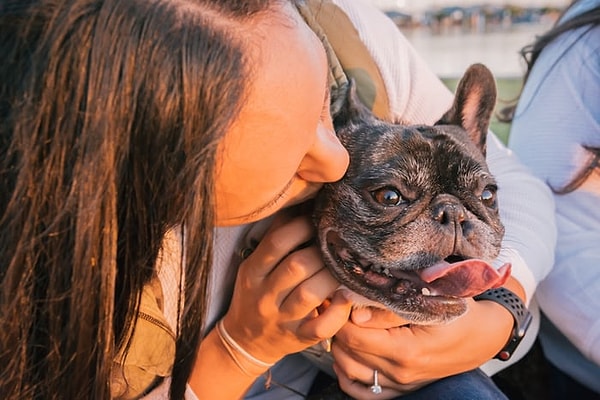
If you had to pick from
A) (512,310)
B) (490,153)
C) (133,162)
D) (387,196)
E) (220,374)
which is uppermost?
(133,162)

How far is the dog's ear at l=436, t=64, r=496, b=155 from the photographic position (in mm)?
1144

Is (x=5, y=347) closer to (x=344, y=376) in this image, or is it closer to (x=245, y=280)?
(x=245, y=280)

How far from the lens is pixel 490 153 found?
50.6 inches

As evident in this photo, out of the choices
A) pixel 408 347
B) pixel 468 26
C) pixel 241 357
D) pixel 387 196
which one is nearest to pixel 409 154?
pixel 387 196

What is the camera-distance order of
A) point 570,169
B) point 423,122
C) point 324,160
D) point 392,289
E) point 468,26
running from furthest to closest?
point 468,26, point 570,169, point 423,122, point 392,289, point 324,160

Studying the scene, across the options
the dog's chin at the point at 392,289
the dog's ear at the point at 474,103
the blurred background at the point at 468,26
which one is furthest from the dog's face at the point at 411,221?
the blurred background at the point at 468,26

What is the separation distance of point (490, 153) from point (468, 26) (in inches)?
220

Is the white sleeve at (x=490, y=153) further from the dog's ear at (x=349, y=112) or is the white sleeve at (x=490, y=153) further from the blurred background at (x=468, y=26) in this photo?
the blurred background at (x=468, y=26)

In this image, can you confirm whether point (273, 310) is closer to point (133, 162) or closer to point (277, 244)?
point (277, 244)

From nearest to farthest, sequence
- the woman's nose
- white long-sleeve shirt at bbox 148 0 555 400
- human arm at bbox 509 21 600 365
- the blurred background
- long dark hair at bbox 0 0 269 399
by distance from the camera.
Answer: long dark hair at bbox 0 0 269 399, the woman's nose, white long-sleeve shirt at bbox 148 0 555 400, human arm at bbox 509 21 600 365, the blurred background

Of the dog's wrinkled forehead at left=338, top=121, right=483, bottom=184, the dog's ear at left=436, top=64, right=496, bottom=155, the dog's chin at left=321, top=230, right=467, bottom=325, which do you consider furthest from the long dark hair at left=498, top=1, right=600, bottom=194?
the dog's chin at left=321, top=230, right=467, bottom=325

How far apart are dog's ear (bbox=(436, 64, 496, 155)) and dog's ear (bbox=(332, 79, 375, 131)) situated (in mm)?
153

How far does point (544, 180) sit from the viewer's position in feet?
4.57

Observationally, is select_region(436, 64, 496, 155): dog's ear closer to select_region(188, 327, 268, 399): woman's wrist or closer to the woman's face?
the woman's face
